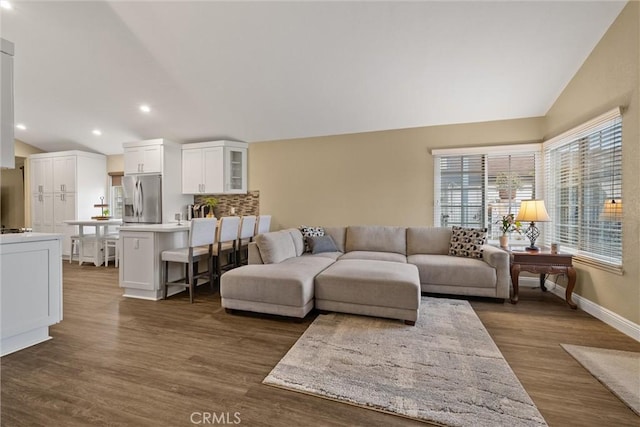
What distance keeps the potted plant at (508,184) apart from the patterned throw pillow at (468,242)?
83 centimetres

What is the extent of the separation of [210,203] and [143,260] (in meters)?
2.20

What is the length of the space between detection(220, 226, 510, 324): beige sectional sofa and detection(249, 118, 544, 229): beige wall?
22.6 inches

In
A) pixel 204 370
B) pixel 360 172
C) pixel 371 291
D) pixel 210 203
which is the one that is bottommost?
pixel 204 370

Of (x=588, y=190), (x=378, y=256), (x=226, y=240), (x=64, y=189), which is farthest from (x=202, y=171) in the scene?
(x=588, y=190)

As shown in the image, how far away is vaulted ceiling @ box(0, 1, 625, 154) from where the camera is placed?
2.81 meters

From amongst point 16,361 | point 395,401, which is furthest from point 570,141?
point 16,361

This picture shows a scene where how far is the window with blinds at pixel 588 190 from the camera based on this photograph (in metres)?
2.80

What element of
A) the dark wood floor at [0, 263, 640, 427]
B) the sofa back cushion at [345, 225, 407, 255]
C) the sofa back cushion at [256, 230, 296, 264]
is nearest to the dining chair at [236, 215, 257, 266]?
the sofa back cushion at [256, 230, 296, 264]

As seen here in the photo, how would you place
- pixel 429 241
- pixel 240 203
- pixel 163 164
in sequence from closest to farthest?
pixel 429 241 → pixel 163 164 → pixel 240 203

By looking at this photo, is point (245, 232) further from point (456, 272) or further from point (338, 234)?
point (456, 272)

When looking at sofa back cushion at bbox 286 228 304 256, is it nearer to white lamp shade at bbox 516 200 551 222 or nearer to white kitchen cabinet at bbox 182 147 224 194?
Answer: white kitchen cabinet at bbox 182 147 224 194

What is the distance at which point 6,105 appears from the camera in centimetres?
225

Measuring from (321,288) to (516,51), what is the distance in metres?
3.30

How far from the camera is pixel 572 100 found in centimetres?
345
